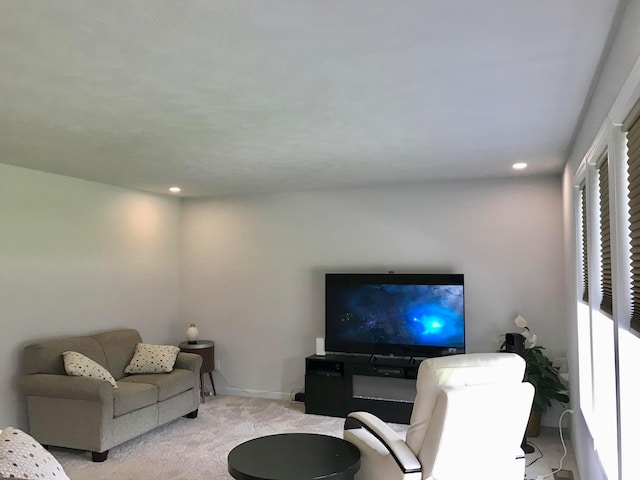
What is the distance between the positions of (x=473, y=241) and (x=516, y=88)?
282 centimetres

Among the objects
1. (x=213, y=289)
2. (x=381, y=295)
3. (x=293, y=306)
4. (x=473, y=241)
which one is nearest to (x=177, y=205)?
(x=213, y=289)

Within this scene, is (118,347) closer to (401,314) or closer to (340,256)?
(340,256)

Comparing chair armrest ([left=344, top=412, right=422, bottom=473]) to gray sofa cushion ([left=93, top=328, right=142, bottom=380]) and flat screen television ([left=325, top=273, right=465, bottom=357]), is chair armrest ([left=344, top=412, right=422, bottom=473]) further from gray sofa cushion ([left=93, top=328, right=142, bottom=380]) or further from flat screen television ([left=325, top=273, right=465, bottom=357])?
gray sofa cushion ([left=93, top=328, right=142, bottom=380])

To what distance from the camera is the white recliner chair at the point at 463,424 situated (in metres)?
2.49

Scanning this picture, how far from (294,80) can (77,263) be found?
3.54 meters

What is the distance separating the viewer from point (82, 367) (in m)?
4.25

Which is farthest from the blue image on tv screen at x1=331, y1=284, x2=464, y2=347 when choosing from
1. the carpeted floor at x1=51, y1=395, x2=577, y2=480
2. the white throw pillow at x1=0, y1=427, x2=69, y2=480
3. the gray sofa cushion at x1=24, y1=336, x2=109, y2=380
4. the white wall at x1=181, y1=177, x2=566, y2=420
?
the white throw pillow at x1=0, y1=427, x2=69, y2=480

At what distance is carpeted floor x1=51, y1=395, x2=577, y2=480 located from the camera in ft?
12.4

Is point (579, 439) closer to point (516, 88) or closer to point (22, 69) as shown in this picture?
point (516, 88)

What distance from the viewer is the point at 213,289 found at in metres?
6.29

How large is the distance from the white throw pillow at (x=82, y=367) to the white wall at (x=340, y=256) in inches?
77.4

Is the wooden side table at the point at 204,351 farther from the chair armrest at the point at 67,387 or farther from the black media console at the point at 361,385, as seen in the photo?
the chair armrest at the point at 67,387

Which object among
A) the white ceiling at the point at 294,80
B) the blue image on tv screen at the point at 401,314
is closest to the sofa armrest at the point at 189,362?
the blue image on tv screen at the point at 401,314

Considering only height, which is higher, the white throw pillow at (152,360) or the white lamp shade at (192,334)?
the white lamp shade at (192,334)
